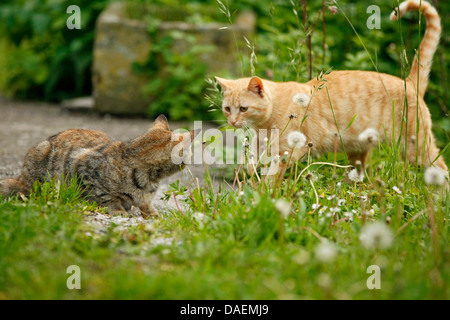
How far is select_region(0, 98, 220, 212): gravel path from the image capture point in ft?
16.7

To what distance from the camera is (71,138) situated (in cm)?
384

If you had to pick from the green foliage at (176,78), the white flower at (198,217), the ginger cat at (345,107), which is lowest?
the white flower at (198,217)

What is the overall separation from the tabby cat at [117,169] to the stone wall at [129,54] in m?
3.88

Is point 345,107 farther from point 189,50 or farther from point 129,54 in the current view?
point 129,54

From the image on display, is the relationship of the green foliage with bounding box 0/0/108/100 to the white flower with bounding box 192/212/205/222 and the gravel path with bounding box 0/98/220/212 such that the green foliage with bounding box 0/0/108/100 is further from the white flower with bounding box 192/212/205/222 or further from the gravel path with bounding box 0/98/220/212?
the white flower with bounding box 192/212/205/222

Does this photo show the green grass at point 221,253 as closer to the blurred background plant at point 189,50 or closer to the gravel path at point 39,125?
the gravel path at point 39,125

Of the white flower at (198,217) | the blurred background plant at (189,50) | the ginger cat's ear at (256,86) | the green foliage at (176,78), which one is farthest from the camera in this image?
the green foliage at (176,78)

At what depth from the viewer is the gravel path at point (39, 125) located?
5.10 metres

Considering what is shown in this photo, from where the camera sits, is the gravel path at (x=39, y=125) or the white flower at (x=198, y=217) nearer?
the white flower at (x=198, y=217)

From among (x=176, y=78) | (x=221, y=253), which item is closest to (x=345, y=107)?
(x=221, y=253)

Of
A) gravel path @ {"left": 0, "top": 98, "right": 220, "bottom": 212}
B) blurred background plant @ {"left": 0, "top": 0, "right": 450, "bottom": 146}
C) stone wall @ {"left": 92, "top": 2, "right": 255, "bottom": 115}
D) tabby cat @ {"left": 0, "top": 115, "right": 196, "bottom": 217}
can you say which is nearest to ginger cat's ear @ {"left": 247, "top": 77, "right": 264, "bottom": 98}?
tabby cat @ {"left": 0, "top": 115, "right": 196, "bottom": 217}

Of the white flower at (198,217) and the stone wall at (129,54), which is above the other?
the stone wall at (129,54)

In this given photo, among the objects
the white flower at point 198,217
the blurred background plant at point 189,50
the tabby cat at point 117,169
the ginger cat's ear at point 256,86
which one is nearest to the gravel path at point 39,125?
the blurred background plant at point 189,50
